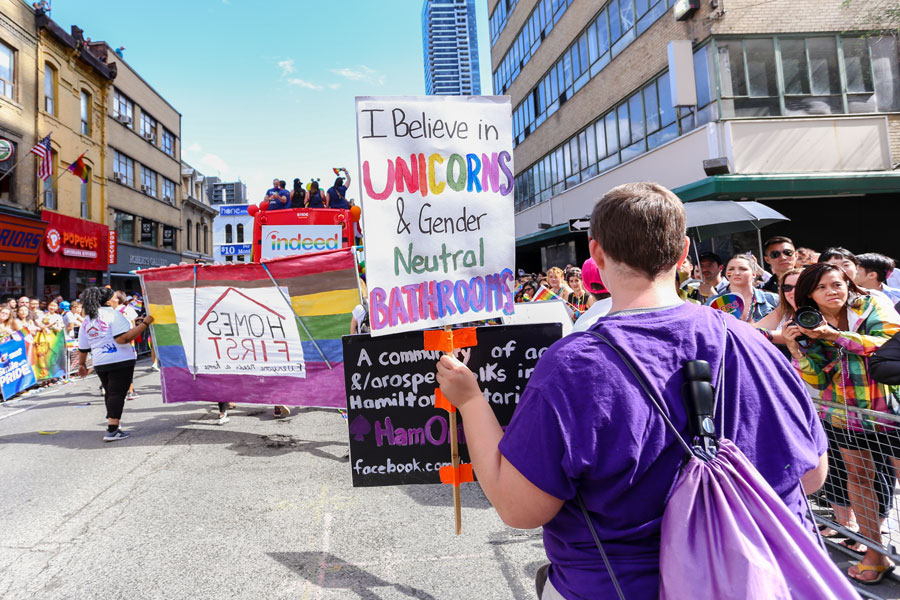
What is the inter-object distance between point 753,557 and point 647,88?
17699 mm

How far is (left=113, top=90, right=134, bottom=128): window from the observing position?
2734 centimetres

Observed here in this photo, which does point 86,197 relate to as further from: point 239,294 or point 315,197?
point 239,294

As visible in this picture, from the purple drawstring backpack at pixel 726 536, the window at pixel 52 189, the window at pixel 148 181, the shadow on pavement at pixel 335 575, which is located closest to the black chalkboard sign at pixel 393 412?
the shadow on pavement at pixel 335 575

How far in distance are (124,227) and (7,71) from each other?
1058cm

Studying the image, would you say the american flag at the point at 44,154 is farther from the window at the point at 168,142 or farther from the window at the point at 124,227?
the window at the point at 168,142

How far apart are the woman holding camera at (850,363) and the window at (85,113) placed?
2962 centimetres

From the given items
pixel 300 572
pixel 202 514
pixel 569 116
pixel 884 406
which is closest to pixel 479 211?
pixel 300 572

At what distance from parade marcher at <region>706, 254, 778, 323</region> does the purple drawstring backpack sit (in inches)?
152

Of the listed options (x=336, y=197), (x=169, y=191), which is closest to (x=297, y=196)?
(x=336, y=197)

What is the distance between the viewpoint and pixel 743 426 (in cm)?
125

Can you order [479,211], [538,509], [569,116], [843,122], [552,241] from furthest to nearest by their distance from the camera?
[552,241] < [569,116] < [843,122] < [479,211] < [538,509]

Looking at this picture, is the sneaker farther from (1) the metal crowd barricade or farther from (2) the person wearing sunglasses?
(2) the person wearing sunglasses

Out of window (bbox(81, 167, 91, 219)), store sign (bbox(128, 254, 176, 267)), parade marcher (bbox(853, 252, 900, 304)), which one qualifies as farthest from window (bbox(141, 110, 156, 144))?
parade marcher (bbox(853, 252, 900, 304))

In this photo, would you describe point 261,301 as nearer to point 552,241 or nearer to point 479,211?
point 479,211
